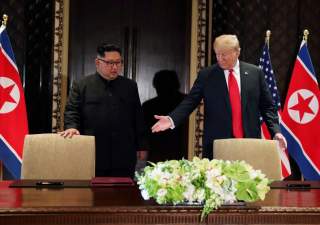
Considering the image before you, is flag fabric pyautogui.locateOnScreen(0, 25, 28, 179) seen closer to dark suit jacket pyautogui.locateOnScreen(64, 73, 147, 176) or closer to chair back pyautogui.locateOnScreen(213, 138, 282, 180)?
dark suit jacket pyautogui.locateOnScreen(64, 73, 147, 176)

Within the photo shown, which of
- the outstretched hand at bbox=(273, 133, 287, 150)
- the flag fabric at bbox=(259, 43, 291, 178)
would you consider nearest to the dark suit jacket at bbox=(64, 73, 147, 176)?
the outstretched hand at bbox=(273, 133, 287, 150)

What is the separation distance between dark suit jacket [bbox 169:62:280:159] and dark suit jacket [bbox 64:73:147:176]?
364 millimetres

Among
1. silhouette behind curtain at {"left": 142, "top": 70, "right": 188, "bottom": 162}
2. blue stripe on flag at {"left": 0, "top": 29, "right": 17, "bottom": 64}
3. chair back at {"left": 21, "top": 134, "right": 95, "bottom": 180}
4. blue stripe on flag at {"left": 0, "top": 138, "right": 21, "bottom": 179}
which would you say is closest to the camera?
chair back at {"left": 21, "top": 134, "right": 95, "bottom": 180}

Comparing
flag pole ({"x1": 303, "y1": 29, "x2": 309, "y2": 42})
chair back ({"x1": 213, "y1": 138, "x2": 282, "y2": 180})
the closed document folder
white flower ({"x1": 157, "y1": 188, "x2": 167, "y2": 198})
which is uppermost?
flag pole ({"x1": 303, "y1": 29, "x2": 309, "y2": 42})

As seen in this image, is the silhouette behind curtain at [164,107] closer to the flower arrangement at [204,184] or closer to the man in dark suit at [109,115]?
the man in dark suit at [109,115]

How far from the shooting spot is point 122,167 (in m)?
4.04

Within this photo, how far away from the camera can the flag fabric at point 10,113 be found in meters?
4.50

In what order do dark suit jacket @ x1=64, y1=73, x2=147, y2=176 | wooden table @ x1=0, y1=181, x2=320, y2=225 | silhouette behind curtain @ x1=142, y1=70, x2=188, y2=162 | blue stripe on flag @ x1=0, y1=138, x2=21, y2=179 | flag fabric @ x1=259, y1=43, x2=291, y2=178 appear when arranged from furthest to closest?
silhouette behind curtain @ x1=142, y1=70, x2=188, y2=162 → flag fabric @ x1=259, y1=43, x2=291, y2=178 → blue stripe on flag @ x1=0, y1=138, x2=21, y2=179 → dark suit jacket @ x1=64, y1=73, x2=147, y2=176 → wooden table @ x1=0, y1=181, x2=320, y2=225

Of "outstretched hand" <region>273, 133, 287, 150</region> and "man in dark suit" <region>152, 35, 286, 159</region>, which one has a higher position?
"man in dark suit" <region>152, 35, 286, 159</region>

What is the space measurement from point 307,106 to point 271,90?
1.17 ft

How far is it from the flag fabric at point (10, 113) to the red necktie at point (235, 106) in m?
1.75

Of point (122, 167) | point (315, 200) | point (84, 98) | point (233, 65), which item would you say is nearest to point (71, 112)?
point (84, 98)

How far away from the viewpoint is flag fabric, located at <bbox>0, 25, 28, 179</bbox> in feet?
14.8

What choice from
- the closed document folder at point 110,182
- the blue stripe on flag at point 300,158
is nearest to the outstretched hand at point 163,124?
the closed document folder at point 110,182
